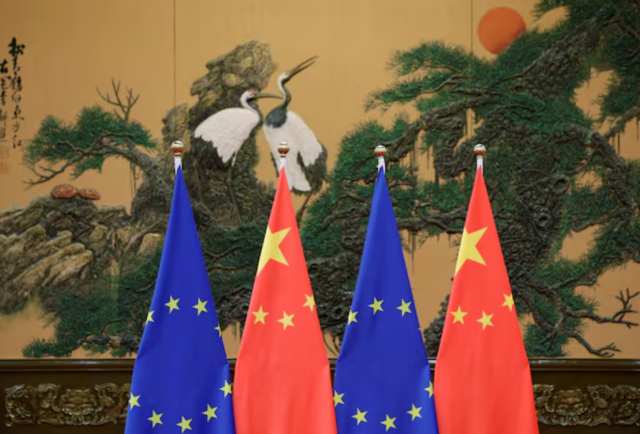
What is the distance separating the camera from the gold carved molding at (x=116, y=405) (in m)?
3.24

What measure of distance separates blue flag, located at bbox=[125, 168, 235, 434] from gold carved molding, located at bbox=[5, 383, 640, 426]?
100 cm

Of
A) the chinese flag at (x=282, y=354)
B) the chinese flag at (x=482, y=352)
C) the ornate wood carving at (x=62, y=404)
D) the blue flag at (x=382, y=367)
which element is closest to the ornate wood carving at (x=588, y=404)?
the chinese flag at (x=482, y=352)

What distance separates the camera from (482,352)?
245 cm

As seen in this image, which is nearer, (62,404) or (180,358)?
(180,358)

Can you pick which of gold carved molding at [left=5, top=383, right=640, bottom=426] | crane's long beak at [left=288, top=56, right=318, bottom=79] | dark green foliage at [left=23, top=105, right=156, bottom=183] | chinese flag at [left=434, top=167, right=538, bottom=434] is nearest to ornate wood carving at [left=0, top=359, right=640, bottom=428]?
gold carved molding at [left=5, top=383, right=640, bottom=426]

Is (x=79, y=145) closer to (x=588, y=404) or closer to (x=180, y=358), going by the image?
(x=180, y=358)

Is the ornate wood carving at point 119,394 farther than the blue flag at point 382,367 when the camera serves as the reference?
Yes

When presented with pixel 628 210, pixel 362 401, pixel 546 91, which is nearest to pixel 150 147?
pixel 362 401

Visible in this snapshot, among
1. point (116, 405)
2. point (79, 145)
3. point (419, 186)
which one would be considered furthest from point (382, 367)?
point (79, 145)

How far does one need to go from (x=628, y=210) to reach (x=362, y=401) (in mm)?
1807

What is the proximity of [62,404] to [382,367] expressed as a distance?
180 centimetres

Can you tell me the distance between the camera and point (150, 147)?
131 inches

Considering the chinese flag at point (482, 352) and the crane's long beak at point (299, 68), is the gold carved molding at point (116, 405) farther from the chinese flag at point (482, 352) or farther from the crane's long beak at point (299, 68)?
the crane's long beak at point (299, 68)

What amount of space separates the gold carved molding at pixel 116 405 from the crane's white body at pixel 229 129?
4.29 ft
